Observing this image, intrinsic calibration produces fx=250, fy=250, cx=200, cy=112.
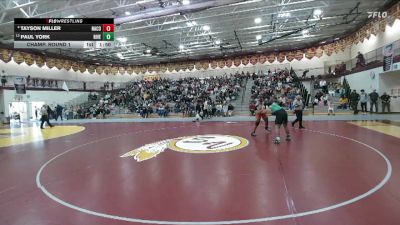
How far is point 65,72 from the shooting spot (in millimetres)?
33719

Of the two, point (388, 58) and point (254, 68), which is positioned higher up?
point (254, 68)

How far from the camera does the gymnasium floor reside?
324 centimetres

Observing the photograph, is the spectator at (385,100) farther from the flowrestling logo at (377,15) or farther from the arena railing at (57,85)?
the arena railing at (57,85)

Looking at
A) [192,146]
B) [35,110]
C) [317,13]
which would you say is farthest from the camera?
[35,110]

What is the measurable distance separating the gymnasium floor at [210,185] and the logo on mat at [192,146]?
0.28 ft

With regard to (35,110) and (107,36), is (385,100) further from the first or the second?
(35,110)

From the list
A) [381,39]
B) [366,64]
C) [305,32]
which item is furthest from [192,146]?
[305,32]

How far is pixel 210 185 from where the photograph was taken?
4355mm

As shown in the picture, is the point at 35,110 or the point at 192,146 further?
the point at 35,110

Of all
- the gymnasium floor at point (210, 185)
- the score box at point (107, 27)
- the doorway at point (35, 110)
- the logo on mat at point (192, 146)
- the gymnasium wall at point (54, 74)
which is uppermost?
the gymnasium wall at point (54, 74)

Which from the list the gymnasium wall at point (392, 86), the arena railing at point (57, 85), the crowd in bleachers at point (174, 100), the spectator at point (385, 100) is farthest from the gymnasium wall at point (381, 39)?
the arena railing at point (57, 85)

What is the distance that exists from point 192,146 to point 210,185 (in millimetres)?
3573

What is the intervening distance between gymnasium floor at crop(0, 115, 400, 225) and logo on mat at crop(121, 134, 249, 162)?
85mm

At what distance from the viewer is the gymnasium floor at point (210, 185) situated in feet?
10.6
